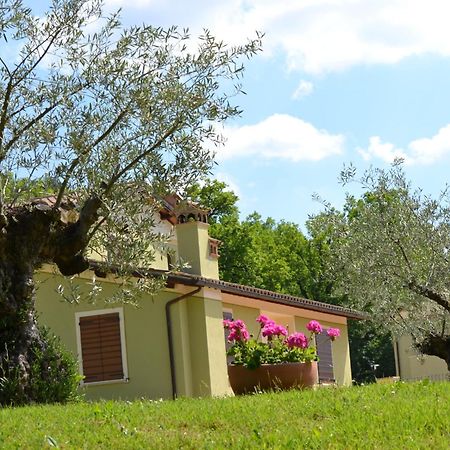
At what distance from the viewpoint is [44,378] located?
44.2 feet

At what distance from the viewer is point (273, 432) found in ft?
32.4

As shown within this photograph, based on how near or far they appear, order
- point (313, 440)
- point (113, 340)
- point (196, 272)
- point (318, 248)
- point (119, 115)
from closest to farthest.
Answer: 1. point (313, 440)
2. point (119, 115)
3. point (113, 340)
4. point (196, 272)
5. point (318, 248)

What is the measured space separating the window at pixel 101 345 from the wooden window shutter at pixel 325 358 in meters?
8.76

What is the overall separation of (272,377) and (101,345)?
7864 millimetres

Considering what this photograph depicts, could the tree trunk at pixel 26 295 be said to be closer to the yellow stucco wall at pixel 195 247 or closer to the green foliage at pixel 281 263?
the yellow stucco wall at pixel 195 247

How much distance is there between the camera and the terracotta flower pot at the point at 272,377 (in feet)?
51.3

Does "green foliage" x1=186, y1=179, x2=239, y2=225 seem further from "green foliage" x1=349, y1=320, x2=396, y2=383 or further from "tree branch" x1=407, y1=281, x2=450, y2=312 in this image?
A: "tree branch" x1=407, y1=281, x2=450, y2=312

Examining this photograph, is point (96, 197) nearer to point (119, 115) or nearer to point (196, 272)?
point (119, 115)

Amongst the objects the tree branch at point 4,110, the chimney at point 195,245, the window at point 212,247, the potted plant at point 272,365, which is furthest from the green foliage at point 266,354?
the window at point 212,247

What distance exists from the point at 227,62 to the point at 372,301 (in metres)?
11.6

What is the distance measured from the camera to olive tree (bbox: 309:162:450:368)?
22250 millimetres

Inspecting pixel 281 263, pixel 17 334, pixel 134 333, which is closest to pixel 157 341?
pixel 134 333

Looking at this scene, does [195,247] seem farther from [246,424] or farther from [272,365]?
[246,424]

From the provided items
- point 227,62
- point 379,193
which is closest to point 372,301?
point 379,193
